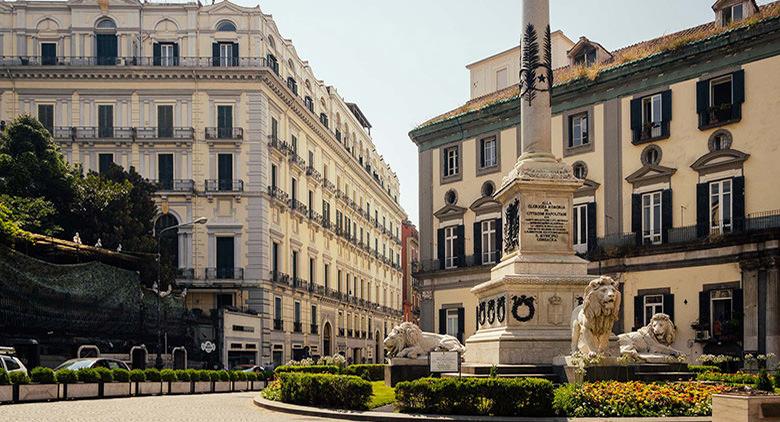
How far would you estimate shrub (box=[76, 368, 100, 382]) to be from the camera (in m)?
28.1

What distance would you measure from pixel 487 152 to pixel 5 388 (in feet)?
102

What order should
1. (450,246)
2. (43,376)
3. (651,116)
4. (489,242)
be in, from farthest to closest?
1. (450,246)
2. (489,242)
3. (651,116)
4. (43,376)

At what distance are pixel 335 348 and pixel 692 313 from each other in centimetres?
4429

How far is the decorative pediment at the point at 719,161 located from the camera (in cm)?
3784

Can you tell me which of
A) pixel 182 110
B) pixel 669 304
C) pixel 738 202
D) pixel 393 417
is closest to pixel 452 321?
pixel 669 304

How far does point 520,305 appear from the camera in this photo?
22.7m

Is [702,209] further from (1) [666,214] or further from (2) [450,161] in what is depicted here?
(2) [450,161]

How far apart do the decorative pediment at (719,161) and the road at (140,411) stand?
22827mm

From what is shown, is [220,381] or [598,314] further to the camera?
[220,381]

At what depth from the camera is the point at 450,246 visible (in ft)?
171

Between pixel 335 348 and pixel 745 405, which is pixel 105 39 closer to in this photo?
pixel 335 348

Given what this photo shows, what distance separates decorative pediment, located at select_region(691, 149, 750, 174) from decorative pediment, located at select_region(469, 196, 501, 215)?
41.0ft

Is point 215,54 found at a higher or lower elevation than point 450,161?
higher

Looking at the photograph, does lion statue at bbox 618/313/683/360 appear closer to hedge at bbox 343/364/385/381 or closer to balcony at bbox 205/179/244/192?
hedge at bbox 343/364/385/381
